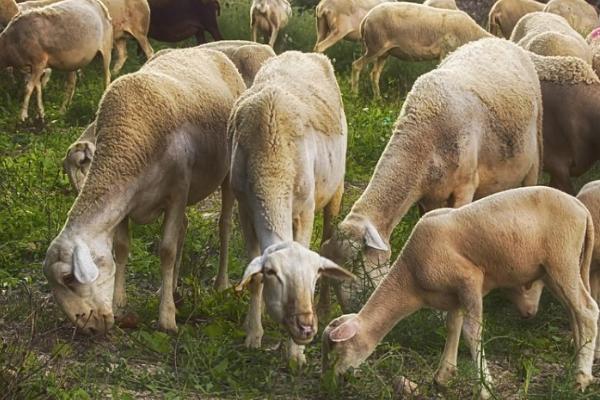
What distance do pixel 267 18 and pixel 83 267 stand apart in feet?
36.9

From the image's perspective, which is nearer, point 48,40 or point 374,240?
point 374,240

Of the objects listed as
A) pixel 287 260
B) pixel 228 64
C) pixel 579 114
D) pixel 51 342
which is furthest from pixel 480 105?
pixel 51 342

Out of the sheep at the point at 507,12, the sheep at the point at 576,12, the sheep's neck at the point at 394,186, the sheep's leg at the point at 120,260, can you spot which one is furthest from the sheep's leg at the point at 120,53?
the sheep's neck at the point at 394,186

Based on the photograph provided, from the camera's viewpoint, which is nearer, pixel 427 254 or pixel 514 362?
pixel 427 254

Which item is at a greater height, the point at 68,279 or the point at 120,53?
the point at 68,279

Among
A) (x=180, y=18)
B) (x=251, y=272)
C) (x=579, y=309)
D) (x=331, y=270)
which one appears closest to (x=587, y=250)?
(x=579, y=309)

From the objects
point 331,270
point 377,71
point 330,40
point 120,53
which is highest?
point 331,270

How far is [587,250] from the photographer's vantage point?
7.01m

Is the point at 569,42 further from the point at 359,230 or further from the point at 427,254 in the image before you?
the point at 427,254

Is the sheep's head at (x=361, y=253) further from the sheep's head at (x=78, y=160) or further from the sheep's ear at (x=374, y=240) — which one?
the sheep's head at (x=78, y=160)

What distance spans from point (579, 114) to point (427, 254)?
326 cm

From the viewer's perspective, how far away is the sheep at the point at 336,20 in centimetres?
1789

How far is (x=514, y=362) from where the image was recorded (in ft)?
24.1

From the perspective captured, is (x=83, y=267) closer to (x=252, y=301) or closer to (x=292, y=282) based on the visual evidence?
(x=252, y=301)
